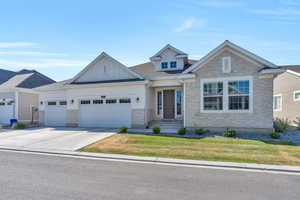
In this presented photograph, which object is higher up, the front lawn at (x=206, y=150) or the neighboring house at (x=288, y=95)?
the neighboring house at (x=288, y=95)

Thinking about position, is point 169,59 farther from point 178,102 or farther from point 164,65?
point 178,102

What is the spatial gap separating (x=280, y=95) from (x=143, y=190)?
1924 centimetres

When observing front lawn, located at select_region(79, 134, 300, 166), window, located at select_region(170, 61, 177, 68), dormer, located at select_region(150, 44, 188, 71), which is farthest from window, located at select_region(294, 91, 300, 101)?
window, located at select_region(170, 61, 177, 68)

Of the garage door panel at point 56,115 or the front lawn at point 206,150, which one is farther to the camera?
the garage door panel at point 56,115

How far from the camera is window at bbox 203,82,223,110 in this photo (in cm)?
1122


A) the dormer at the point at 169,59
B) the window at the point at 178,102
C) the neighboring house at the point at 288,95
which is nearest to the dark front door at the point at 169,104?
the window at the point at 178,102

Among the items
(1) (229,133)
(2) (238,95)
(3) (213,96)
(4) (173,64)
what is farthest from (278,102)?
(4) (173,64)

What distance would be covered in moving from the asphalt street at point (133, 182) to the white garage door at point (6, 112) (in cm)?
1492

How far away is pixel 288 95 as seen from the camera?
16.3m

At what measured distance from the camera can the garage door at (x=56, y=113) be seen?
15.8 metres

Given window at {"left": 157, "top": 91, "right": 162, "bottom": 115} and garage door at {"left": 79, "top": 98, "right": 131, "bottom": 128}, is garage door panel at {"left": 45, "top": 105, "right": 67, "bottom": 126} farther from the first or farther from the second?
window at {"left": 157, "top": 91, "right": 162, "bottom": 115}

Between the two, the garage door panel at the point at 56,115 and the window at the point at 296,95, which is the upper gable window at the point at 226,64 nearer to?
the window at the point at 296,95

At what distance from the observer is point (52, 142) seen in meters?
9.35

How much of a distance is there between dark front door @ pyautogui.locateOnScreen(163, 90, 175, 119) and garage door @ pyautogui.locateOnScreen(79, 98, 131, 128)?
10.1 ft
